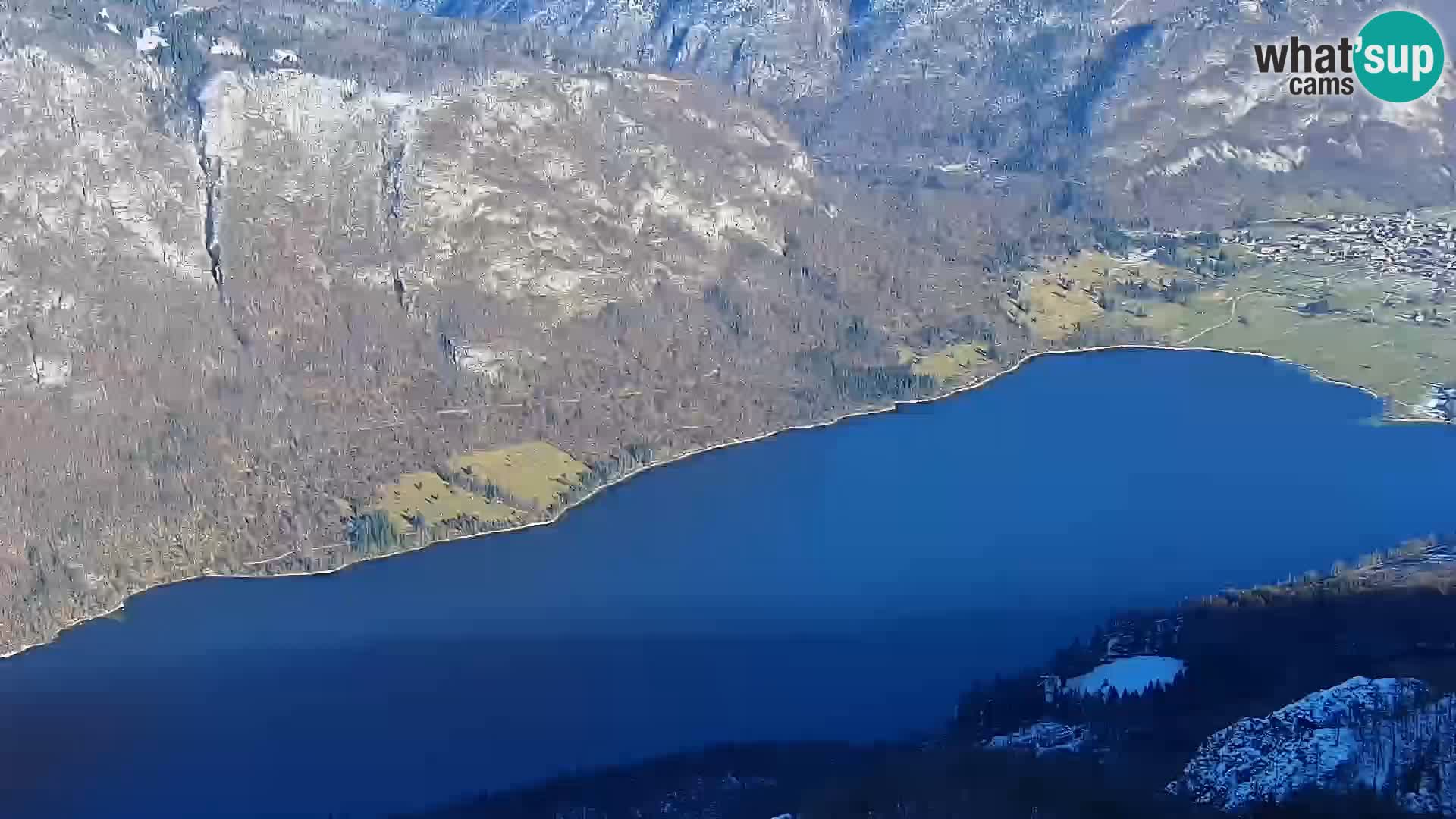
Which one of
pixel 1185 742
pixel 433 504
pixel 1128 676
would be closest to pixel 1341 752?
pixel 1185 742

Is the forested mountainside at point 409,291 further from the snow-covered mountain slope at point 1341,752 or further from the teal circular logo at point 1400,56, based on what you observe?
the snow-covered mountain slope at point 1341,752

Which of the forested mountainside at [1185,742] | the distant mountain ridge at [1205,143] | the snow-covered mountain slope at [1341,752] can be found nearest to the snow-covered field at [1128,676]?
the forested mountainside at [1185,742]

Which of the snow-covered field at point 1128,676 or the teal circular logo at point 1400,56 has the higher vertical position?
the teal circular logo at point 1400,56

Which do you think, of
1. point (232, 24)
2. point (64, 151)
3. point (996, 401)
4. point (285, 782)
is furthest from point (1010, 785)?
point (232, 24)

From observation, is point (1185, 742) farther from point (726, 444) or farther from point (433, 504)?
point (726, 444)

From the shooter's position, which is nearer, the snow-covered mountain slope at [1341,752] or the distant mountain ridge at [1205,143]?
the snow-covered mountain slope at [1341,752]

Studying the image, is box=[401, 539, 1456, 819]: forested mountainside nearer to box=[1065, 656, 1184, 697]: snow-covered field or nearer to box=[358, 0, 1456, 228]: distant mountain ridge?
box=[1065, 656, 1184, 697]: snow-covered field
